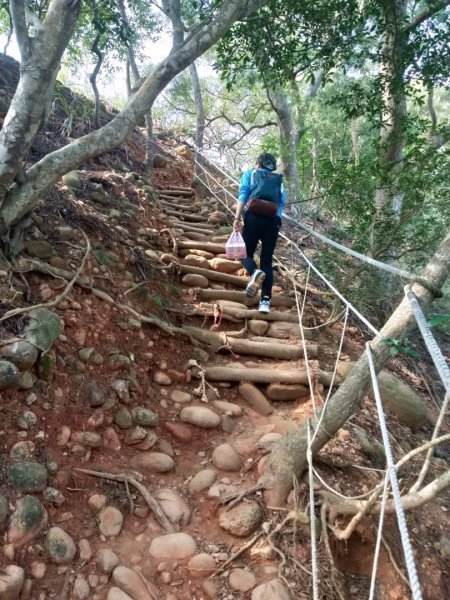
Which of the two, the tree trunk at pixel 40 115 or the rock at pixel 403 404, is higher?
the tree trunk at pixel 40 115

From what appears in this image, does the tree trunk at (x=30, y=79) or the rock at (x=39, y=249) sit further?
the rock at (x=39, y=249)

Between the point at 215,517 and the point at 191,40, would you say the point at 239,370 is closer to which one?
the point at 215,517

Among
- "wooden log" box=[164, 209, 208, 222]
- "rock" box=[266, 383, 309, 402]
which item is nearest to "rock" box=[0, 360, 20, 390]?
"rock" box=[266, 383, 309, 402]

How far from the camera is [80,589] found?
5.43ft

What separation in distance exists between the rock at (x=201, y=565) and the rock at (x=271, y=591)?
8.3 inches

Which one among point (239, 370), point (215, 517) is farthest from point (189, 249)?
point (215, 517)

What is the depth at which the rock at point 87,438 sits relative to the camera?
2.15 m

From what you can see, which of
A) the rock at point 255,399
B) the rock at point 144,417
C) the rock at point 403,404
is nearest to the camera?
the rock at point 144,417

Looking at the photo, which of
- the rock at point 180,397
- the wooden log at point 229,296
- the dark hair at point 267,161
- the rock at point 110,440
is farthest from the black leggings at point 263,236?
the rock at point 110,440

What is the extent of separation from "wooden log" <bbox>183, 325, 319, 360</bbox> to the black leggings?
632 mm

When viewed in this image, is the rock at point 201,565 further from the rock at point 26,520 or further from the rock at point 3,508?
the rock at point 3,508

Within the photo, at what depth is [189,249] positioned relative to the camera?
477cm

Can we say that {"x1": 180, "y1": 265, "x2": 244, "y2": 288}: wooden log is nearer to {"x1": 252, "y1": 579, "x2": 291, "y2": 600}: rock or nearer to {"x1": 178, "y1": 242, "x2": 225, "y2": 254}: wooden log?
{"x1": 178, "y1": 242, "x2": 225, "y2": 254}: wooden log

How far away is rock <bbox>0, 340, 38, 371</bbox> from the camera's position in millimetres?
2070
